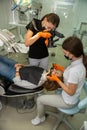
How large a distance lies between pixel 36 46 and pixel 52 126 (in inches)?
37.1

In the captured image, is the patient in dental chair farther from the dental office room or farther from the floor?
the floor

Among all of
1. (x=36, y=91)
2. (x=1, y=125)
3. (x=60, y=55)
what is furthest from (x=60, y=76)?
(x=60, y=55)

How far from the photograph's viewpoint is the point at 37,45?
194 cm

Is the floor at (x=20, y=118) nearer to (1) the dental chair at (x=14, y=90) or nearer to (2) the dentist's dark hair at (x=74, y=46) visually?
(1) the dental chair at (x=14, y=90)

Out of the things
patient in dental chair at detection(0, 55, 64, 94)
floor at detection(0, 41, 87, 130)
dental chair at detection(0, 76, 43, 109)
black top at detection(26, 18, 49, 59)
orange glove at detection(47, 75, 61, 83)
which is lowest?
floor at detection(0, 41, 87, 130)

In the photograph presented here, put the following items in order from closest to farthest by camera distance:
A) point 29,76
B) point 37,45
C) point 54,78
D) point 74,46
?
point 74,46 → point 54,78 → point 29,76 → point 37,45

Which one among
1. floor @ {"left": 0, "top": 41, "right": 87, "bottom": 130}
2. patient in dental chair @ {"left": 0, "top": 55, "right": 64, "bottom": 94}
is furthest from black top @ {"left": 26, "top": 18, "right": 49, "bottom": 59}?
floor @ {"left": 0, "top": 41, "right": 87, "bottom": 130}

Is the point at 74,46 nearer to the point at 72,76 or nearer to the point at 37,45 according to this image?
the point at 72,76

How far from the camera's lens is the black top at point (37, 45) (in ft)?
6.09

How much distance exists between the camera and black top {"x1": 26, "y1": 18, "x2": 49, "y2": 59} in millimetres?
1857

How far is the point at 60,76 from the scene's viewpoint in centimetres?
170

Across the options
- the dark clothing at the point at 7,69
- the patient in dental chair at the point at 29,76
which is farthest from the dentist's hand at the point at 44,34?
the dark clothing at the point at 7,69

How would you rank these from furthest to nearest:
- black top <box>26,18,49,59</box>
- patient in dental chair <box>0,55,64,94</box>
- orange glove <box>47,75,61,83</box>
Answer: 1. black top <box>26,18,49,59</box>
2. patient in dental chair <box>0,55,64,94</box>
3. orange glove <box>47,75,61,83</box>

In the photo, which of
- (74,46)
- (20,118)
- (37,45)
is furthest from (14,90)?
(74,46)
